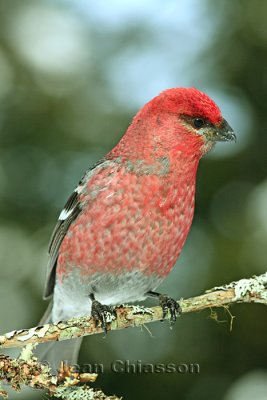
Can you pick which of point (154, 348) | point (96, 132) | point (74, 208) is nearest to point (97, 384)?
point (154, 348)

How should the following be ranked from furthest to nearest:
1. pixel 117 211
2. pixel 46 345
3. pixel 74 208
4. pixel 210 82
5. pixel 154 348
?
1. pixel 210 82
2. pixel 46 345
3. pixel 154 348
4. pixel 74 208
5. pixel 117 211

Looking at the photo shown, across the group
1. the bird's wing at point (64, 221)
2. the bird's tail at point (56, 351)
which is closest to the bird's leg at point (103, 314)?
the bird's wing at point (64, 221)

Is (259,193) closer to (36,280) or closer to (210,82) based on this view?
(210,82)

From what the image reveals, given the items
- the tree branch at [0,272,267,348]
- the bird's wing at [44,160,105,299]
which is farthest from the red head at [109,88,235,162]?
the tree branch at [0,272,267,348]

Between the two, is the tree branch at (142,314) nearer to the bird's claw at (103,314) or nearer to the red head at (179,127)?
the bird's claw at (103,314)

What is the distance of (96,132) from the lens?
4.68 metres

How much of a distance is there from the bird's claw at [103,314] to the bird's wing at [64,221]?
61 cm

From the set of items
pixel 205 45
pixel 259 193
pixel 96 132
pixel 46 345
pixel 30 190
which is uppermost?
pixel 205 45

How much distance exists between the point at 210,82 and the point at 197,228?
3.51ft

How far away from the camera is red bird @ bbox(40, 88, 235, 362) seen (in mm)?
3482

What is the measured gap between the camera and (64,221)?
3910 mm

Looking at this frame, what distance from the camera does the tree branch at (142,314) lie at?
2639 millimetres

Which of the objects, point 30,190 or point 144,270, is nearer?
point 144,270

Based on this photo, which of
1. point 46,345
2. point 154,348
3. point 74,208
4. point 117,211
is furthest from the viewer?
point 46,345
